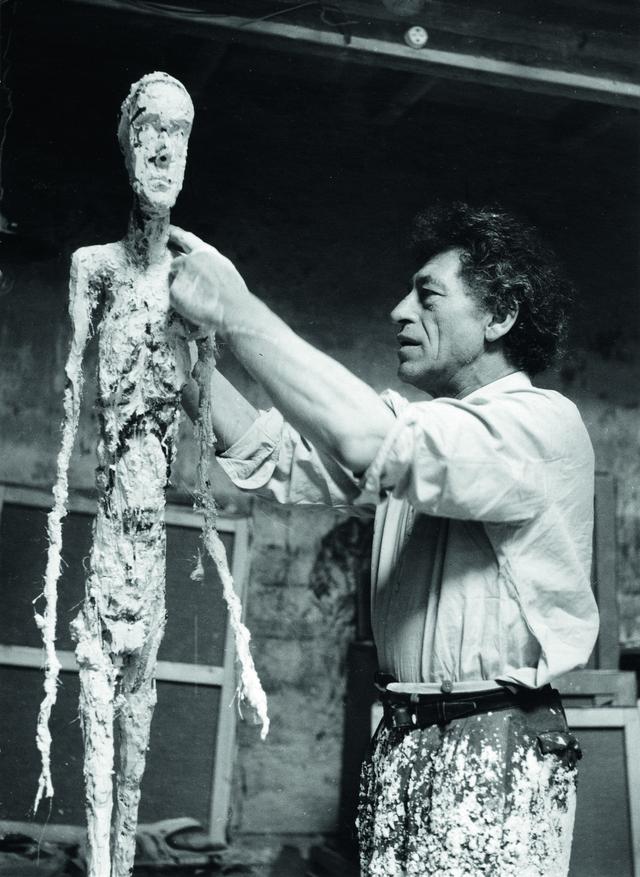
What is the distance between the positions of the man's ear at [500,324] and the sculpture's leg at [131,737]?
0.72 m

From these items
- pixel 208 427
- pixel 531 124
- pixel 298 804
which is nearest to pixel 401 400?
pixel 208 427

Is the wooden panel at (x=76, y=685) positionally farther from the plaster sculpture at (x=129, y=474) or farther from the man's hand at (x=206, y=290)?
the man's hand at (x=206, y=290)

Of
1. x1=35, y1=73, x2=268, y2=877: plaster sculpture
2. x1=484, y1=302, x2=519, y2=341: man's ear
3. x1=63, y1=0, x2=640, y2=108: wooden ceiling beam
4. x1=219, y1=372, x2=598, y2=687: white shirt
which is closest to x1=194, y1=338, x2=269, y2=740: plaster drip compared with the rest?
x1=35, y1=73, x2=268, y2=877: plaster sculpture

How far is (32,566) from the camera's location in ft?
8.82

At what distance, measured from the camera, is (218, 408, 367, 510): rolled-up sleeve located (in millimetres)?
1760

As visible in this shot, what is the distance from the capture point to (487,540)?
5.15ft

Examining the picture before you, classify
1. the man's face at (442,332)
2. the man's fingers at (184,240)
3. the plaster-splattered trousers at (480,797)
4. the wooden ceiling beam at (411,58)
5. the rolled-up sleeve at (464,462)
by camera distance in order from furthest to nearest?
the wooden ceiling beam at (411,58) → the man's face at (442,332) → the man's fingers at (184,240) → the plaster-splattered trousers at (480,797) → the rolled-up sleeve at (464,462)

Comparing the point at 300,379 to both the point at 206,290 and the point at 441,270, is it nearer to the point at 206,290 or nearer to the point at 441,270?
the point at 206,290

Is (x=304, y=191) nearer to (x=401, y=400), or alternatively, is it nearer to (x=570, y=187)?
(x=570, y=187)

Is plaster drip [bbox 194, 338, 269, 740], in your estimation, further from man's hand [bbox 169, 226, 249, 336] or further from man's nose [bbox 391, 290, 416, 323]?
man's nose [bbox 391, 290, 416, 323]

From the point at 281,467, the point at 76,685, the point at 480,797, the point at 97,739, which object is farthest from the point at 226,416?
the point at 76,685

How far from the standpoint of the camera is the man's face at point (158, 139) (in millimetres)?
1504

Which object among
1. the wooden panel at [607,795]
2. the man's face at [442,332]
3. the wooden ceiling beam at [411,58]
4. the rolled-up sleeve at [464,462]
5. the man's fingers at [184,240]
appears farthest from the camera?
the wooden panel at [607,795]

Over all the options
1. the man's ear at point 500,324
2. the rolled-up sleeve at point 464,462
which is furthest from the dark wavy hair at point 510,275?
the rolled-up sleeve at point 464,462
